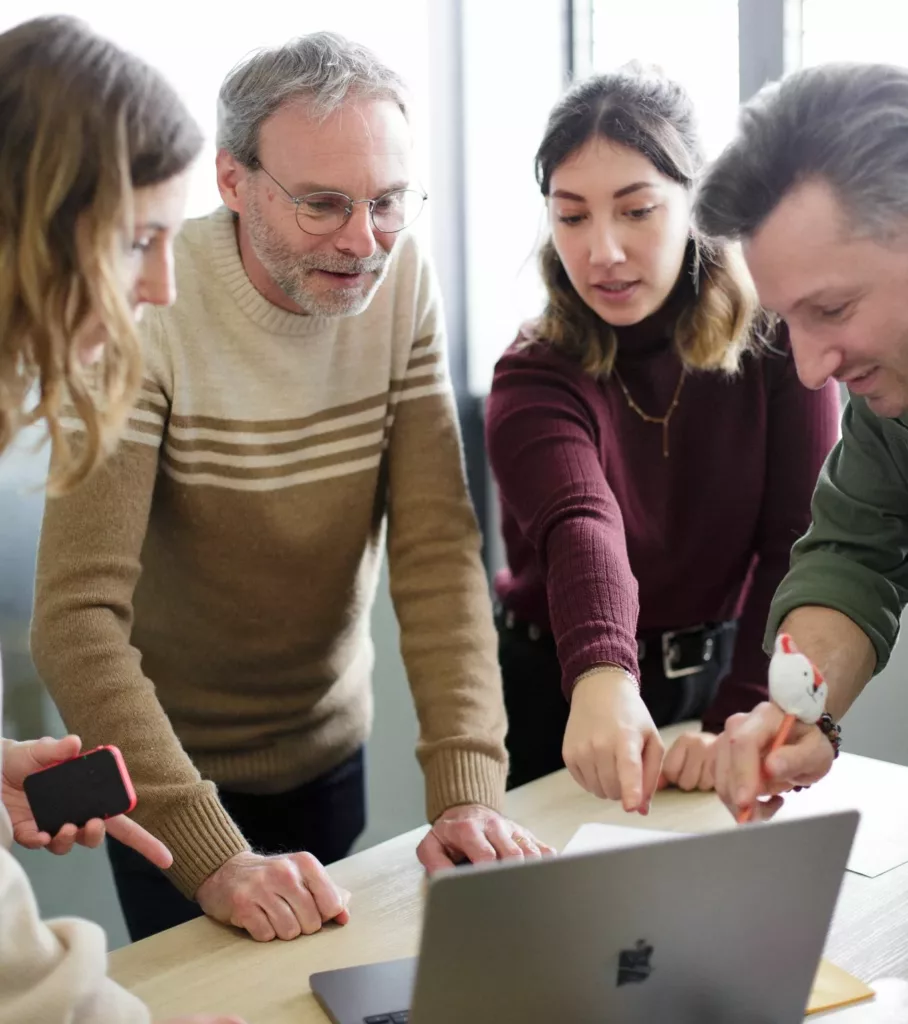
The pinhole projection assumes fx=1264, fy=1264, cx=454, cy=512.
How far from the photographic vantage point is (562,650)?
1.48m

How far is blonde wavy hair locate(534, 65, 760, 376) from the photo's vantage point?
1.65m

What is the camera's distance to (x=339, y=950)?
1.20 m

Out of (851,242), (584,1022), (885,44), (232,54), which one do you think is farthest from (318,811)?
(885,44)

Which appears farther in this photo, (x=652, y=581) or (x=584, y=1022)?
(x=652, y=581)

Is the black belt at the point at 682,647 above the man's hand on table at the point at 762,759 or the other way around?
the other way around

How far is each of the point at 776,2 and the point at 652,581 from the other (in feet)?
3.89

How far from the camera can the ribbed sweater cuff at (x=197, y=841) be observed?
52.5 inches

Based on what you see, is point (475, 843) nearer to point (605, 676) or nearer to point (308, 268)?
point (605, 676)

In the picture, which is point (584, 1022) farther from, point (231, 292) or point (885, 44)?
point (885, 44)

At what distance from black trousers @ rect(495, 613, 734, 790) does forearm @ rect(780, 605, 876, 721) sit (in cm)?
41

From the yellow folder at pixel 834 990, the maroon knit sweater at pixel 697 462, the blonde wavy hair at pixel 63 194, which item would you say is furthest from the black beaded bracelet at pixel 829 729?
the blonde wavy hair at pixel 63 194

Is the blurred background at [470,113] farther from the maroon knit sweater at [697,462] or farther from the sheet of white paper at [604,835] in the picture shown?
the sheet of white paper at [604,835]

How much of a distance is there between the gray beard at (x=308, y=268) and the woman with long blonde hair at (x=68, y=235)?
52cm

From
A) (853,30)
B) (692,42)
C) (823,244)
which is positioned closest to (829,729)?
(823,244)
